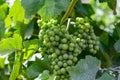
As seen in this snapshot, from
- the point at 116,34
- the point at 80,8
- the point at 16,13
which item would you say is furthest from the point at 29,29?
the point at 116,34

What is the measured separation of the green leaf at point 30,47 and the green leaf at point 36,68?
0.21 feet

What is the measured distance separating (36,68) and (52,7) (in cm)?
21

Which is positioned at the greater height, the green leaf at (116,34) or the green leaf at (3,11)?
the green leaf at (3,11)

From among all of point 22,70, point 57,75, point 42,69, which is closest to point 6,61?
point 22,70

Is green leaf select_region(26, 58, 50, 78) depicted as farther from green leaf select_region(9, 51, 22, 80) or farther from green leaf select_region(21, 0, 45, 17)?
green leaf select_region(21, 0, 45, 17)

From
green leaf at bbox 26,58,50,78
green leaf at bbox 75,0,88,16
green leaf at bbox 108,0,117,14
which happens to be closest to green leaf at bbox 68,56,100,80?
green leaf at bbox 26,58,50,78

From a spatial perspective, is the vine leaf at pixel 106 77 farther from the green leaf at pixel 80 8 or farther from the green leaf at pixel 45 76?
the green leaf at pixel 80 8

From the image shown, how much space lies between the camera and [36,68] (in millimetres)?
1145

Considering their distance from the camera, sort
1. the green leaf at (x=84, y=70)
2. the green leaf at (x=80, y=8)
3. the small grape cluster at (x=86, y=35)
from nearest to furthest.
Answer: the green leaf at (x=84, y=70), the small grape cluster at (x=86, y=35), the green leaf at (x=80, y=8)

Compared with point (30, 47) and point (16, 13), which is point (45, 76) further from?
point (16, 13)

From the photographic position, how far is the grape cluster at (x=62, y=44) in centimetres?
103

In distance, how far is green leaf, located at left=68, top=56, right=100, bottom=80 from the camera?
974mm

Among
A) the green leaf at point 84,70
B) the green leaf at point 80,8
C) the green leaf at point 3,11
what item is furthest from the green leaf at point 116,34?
the green leaf at point 3,11

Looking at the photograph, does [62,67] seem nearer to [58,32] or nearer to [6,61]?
[58,32]
